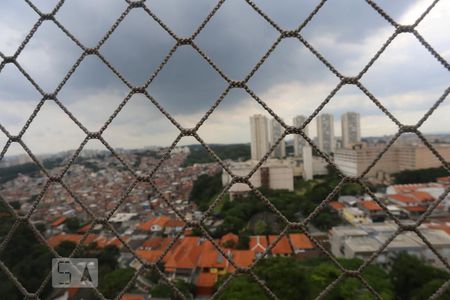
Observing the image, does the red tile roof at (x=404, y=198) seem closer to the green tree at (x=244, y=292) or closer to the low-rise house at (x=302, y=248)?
the low-rise house at (x=302, y=248)

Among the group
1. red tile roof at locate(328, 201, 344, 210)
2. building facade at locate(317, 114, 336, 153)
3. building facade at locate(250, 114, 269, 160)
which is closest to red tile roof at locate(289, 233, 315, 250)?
red tile roof at locate(328, 201, 344, 210)

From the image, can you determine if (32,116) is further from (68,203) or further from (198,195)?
(68,203)

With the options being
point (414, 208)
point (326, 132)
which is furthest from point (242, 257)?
point (326, 132)

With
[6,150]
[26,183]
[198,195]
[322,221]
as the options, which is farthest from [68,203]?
[6,150]

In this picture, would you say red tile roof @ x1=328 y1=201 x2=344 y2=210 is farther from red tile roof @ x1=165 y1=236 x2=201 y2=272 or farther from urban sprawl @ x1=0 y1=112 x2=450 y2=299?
red tile roof @ x1=165 y1=236 x2=201 y2=272

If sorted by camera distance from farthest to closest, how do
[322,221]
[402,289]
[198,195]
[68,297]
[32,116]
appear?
1. [198,195]
2. [322,221]
3. [68,297]
4. [402,289]
5. [32,116]

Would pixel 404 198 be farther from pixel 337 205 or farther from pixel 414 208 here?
pixel 337 205
